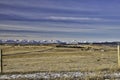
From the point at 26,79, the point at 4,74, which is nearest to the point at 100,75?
the point at 26,79

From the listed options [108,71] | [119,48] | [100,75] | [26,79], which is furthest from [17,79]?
[119,48]

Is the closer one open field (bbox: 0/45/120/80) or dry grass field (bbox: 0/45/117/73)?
open field (bbox: 0/45/120/80)

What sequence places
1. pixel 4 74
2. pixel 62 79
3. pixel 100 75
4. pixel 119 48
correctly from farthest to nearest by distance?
pixel 119 48 < pixel 4 74 < pixel 100 75 < pixel 62 79

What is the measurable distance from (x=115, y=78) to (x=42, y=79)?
13.8 ft

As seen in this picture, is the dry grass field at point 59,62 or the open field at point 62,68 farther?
the dry grass field at point 59,62

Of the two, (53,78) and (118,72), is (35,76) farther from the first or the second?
(118,72)

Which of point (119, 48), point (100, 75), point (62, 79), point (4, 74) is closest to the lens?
point (62, 79)

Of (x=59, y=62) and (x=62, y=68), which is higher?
(x=62, y=68)

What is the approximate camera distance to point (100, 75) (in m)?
21.3

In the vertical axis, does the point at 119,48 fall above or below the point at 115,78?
above

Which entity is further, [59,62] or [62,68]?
[59,62]

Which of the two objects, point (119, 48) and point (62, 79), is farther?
point (119, 48)

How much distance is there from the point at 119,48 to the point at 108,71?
3.60 m

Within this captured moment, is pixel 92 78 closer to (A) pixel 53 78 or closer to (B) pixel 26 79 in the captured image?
(A) pixel 53 78
